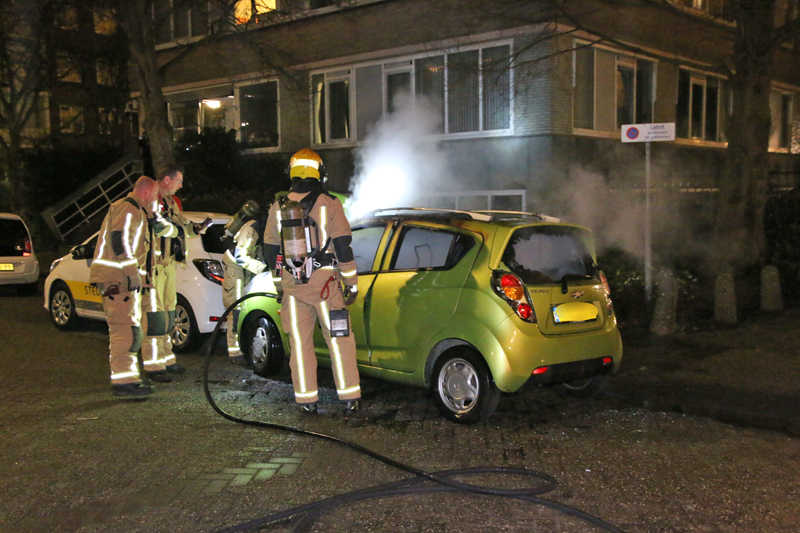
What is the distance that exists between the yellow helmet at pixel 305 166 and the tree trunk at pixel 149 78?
9.34 meters

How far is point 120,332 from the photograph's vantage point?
6473 mm

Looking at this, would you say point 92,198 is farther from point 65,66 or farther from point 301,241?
point 301,241

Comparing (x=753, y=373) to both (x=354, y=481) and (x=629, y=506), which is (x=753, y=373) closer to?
(x=629, y=506)

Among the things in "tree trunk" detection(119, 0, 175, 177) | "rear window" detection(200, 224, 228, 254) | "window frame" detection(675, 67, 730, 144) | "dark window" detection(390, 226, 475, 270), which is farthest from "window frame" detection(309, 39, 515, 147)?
"dark window" detection(390, 226, 475, 270)

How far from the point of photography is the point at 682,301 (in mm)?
9070

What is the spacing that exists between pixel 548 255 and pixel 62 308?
22.5 feet

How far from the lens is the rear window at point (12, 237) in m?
13.4

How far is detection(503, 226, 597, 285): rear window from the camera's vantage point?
17.9 feet

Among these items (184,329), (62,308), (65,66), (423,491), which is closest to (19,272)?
(62,308)

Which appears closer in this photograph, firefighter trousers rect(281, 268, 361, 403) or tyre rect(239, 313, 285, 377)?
firefighter trousers rect(281, 268, 361, 403)

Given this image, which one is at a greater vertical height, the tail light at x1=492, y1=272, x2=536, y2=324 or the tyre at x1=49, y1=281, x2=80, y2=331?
the tail light at x1=492, y1=272, x2=536, y2=324

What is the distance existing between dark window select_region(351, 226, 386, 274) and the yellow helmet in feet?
2.74

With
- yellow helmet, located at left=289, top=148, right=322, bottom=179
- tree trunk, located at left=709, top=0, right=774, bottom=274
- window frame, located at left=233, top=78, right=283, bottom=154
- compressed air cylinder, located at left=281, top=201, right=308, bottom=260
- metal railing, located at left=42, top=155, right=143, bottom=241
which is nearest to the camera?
compressed air cylinder, located at left=281, top=201, right=308, bottom=260

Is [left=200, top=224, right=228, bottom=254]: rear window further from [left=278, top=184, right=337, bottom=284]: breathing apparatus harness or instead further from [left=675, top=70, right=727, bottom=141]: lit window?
[left=675, top=70, right=727, bottom=141]: lit window
